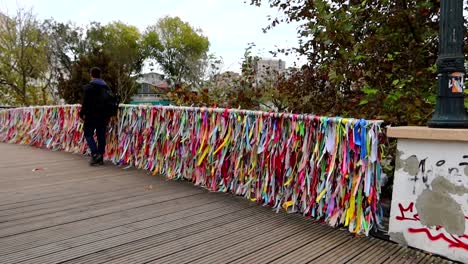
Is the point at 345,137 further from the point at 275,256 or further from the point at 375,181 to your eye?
the point at 275,256

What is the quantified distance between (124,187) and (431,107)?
3.71 m

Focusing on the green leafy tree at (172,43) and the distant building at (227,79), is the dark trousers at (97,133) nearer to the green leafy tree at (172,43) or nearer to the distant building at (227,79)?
the distant building at (227,79)

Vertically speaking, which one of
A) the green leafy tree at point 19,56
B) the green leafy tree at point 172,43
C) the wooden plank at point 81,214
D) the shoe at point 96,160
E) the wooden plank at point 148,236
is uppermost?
the green leafy tree at point 172,43

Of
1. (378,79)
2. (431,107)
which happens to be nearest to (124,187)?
(378,79)

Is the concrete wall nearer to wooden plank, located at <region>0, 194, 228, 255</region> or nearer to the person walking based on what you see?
wooden plank, located at <region>0, 194, 228, 255</region>

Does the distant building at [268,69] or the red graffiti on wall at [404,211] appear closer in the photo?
the red graffiti on wall at [404,211]

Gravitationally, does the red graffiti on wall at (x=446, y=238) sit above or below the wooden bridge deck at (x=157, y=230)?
above

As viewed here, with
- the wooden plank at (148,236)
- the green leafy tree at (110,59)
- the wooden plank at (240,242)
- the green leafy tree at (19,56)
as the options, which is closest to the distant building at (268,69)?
the wooden plank at (148,236)

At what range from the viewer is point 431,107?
13.2 ft

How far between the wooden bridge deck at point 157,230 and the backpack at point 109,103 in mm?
1625

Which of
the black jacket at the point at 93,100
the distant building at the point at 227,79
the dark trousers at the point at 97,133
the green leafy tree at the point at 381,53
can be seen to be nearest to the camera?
the green leafy tree at the point at 381,53

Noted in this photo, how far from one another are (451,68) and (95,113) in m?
5.14

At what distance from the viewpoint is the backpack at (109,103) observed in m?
6.08

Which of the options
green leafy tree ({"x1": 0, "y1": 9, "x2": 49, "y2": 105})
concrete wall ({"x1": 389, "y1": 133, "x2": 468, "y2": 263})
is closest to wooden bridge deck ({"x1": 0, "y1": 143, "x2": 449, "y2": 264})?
concrete wall ({"x1": 389, "y1": 133, "x2": 468, "y2": 263})
